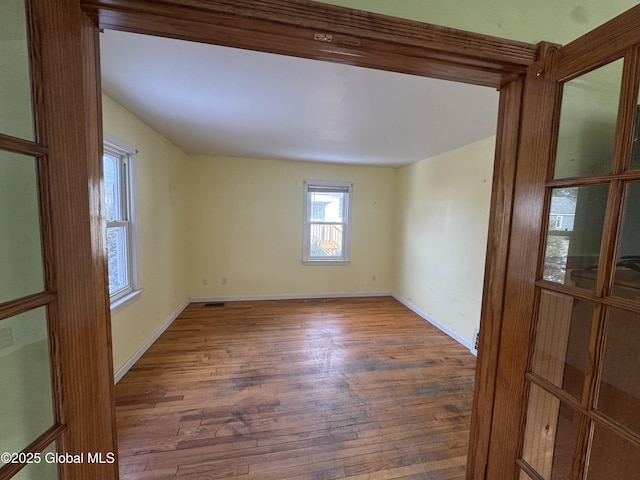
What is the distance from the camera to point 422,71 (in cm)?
94

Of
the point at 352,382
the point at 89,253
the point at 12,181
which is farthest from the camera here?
the point at 352,382

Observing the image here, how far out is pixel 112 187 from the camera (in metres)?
2.45

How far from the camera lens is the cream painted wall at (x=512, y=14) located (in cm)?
81

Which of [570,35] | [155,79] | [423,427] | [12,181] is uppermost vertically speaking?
[155,79]

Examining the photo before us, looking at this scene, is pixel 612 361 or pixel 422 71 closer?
pixel 612 361

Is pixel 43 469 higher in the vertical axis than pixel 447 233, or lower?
lower

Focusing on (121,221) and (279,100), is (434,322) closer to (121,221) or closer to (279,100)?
(279,100)

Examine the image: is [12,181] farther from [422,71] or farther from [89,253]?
[422,71]

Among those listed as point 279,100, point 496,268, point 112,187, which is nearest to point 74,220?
point 496,268

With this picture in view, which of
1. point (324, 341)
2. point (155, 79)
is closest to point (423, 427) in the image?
point (324, 341)

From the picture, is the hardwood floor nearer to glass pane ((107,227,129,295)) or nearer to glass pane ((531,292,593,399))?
glass pane ((107,227,129,295))

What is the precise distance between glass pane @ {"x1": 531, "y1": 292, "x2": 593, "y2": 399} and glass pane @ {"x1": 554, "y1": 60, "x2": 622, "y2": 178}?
42 cm

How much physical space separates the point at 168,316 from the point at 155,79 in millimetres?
2801

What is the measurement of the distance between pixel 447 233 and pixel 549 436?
2860 mm
